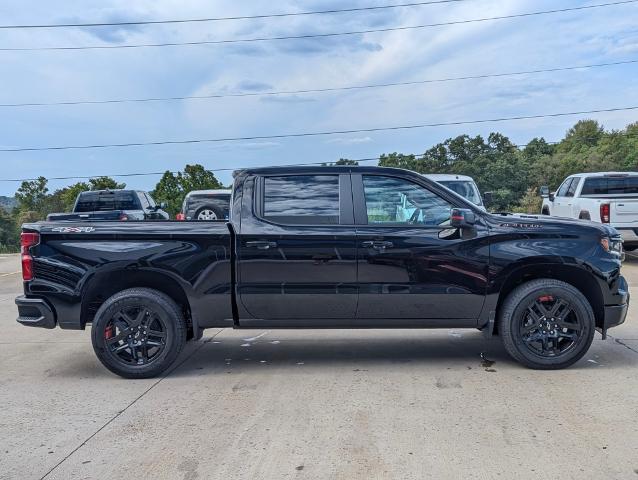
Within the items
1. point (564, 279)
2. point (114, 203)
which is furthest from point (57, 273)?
point (114, 203)

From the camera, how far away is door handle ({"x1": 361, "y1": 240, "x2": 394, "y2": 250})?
559 cm

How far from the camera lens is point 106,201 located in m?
16.5

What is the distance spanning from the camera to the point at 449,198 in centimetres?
576

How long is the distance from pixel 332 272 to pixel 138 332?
188 cm

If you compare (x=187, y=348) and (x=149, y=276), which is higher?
(x=149, y=276)

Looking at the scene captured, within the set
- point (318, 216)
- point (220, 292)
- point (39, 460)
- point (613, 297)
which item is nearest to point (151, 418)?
point (39, 460)

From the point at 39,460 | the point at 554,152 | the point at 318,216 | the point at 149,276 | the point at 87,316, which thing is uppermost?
the point at 554,152

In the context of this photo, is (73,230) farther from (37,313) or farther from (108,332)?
(108,332)

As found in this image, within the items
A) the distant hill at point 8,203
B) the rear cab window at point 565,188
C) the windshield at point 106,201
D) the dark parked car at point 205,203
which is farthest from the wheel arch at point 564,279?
the distant hill at point 8,203

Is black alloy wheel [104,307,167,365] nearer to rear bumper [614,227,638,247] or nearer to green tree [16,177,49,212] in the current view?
rear bumper [614,227,638,247]

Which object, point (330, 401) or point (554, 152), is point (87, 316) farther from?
point (554, 152)

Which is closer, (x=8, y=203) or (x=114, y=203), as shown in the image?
(x=114, y=203)

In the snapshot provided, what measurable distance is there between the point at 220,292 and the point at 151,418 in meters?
1.37

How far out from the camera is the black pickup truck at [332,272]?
5.62m
